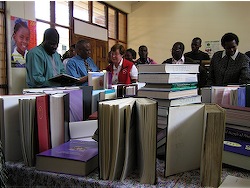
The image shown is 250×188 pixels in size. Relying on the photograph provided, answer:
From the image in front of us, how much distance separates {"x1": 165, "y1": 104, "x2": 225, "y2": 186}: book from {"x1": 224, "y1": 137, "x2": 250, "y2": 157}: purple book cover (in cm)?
9

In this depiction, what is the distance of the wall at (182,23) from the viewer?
21.0ft

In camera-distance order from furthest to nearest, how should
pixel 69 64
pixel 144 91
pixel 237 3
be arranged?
pixel 237 3 < pixel 69 64 < pixel 144 91

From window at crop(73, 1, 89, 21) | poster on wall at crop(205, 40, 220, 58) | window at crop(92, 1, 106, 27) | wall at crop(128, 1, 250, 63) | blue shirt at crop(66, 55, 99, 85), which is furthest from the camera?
poster on wall at crop(205, 40, 220, 58)

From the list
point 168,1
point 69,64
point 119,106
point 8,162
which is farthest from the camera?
point 168,1

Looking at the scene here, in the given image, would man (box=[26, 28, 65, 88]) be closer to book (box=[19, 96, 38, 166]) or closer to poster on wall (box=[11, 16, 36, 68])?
book (box=[19, 96, 38, 166])

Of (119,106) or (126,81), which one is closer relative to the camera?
(119,106)

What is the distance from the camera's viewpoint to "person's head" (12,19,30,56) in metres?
3.75

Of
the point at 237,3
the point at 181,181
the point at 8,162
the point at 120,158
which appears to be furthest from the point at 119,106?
the point at 237,3

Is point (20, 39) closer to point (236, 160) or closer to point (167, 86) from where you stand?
point (167, 86)

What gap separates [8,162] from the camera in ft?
2.53

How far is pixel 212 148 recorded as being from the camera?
0.60 metres

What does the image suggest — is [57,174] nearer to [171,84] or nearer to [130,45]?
[171,84]

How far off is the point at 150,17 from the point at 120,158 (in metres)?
7.22

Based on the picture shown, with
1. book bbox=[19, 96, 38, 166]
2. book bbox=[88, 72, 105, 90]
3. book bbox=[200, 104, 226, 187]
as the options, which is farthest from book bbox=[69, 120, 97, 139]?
book bbox=[88, 72, 105, 90]
